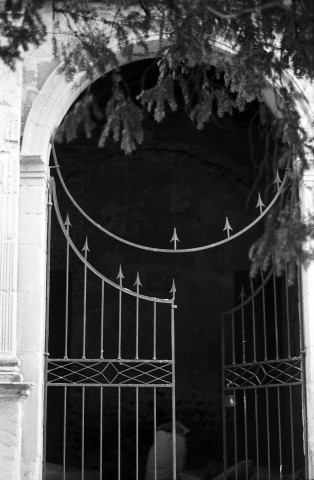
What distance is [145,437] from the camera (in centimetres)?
1084

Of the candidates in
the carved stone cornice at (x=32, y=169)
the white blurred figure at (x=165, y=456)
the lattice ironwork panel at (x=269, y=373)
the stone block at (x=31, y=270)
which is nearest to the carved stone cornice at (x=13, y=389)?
the stone block at (x=31, y=270)

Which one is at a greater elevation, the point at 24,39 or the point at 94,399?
the point at 24,39

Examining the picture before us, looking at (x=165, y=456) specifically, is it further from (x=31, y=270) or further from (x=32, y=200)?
(x=32, y=200)

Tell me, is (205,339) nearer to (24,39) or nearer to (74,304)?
(74,304)

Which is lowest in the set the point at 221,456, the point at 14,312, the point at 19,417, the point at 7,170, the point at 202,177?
the point at 221,456

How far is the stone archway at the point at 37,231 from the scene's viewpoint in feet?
22.4

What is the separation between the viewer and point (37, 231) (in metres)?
7.07

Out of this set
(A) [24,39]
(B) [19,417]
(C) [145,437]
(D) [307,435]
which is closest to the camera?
(A) [24,39]

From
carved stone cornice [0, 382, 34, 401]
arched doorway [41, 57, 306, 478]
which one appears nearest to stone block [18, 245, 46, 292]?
carved stone cornice [0, 382, 34, 401]

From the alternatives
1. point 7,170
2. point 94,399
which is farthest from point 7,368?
point 94,399

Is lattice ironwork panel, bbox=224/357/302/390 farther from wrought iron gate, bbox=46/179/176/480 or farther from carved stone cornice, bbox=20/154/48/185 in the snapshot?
carved stone cornice, bbox=20/154/48/185

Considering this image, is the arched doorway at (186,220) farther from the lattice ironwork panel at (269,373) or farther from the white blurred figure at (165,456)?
the white blurred figure at (165,456)

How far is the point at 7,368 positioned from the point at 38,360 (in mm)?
311

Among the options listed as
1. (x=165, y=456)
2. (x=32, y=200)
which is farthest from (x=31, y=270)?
(x=165, y=456)
